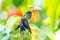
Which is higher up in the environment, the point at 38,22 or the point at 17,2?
the point at 17,2

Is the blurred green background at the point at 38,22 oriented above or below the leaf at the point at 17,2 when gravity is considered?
below

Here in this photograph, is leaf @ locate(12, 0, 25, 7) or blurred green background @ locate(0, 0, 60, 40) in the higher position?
leaf @ locate(12, 0, 25, 7)

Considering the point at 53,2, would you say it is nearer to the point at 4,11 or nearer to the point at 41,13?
the point at 41,13

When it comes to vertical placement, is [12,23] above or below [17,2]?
below

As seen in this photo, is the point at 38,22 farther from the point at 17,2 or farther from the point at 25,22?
the point at 17,2

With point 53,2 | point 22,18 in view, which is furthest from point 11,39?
point 53,2

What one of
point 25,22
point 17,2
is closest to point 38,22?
point 25,22

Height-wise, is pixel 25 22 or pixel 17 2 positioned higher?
pixel 17 2

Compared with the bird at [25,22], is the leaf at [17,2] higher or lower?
higher
